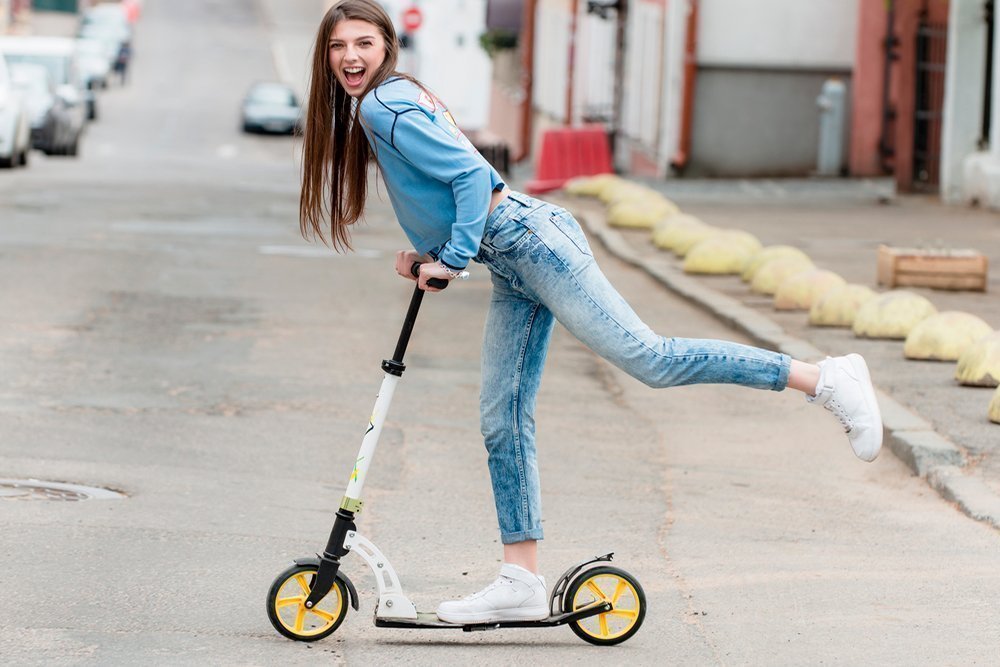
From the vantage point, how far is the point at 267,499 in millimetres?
6934

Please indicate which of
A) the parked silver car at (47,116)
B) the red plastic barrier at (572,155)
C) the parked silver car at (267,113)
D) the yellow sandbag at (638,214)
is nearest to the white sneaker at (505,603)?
the yellow sandbag at (638,214)

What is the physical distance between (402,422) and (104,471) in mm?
1826

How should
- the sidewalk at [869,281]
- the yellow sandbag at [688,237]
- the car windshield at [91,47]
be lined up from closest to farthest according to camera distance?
1. the sidewalk at [869,281]
2. the yellow sandbag at [688,237]
3. the car windshield at [91,47]

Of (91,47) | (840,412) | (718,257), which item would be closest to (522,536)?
(840,412)

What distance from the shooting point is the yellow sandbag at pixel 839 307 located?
11.7 metres

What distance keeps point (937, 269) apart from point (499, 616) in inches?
354

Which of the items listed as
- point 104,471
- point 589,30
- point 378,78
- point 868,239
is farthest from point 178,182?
point 378,78

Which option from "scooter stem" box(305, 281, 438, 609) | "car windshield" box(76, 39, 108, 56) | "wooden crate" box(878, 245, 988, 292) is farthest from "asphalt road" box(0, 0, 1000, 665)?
"car windshield" box(76, 39, 108, 56)

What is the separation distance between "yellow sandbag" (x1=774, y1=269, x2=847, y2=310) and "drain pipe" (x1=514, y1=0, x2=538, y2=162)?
30.3m

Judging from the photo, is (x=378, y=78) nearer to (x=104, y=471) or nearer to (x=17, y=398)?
(x=104, y=471)

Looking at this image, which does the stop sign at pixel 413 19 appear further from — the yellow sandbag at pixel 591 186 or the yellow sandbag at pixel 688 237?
the yellow sandbag at pixel 688 237

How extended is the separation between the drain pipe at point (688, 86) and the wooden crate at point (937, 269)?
14198 millimetres

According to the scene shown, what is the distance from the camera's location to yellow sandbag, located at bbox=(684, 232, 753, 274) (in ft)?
49.4

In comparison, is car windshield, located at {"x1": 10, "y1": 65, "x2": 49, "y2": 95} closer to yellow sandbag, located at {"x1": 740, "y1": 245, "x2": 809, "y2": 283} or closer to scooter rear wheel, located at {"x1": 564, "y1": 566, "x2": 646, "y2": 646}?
yellow sandbag, located at {"x1": 740, "y1": 245, "x2": 809, "y2": 283}
